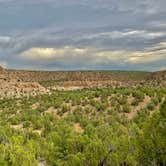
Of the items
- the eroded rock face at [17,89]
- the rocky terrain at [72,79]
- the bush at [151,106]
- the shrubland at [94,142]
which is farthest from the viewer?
the rocky terrain at [72,79]

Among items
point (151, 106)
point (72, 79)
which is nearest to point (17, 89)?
point (72, 79)

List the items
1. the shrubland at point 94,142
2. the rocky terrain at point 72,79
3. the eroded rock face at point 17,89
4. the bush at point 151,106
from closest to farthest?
the shrubland at point 94,142 → the bush at point 151,106 → the eroded rock face at point 17,89 → the rocky terrain at point 72,79

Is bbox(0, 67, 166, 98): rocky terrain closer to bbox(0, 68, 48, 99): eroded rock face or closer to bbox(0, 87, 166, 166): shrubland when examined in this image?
bbox(0, 68, 48, 99): eroded rock face

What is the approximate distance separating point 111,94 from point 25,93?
2919cm

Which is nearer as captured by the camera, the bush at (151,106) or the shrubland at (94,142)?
the shrubland at (94,142)

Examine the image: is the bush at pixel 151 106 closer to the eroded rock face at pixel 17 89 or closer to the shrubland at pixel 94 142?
the shrubland at pixel 94 142

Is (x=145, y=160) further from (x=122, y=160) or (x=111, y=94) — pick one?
(x=111, y=94)

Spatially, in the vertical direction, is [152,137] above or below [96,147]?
above

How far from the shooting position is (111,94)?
46.1m

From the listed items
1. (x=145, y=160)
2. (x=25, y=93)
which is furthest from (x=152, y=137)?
(x=25, y=93)

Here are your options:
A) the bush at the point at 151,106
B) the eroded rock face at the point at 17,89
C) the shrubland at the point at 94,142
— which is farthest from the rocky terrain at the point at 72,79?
the bush at the point at 151,106

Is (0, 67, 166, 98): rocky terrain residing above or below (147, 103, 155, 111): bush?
above

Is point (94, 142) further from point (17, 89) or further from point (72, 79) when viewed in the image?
point (72, 79)

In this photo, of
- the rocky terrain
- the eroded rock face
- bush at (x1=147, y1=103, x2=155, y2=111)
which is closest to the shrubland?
bush at (x1=147, y1=103, x2=155, y2=111)
